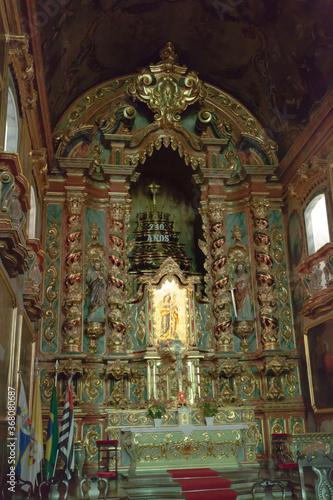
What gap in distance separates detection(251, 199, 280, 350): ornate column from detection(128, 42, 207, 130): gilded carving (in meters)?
3.44

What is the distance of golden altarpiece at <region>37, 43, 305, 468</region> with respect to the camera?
13812 millimetres

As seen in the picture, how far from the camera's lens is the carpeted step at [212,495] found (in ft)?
28.5

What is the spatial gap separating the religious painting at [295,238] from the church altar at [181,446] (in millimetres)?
5091

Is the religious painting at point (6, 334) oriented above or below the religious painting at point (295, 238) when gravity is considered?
below

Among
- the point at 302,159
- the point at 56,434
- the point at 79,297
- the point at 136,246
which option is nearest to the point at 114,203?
the point at 136,246

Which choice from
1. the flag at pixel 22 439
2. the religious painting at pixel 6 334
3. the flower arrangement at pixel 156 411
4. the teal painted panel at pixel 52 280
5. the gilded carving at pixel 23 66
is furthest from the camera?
the teal painted panel at pixel 52 280

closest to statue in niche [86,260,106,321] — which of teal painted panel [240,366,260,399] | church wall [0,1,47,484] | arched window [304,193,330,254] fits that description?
church wall [0,1,47,484]

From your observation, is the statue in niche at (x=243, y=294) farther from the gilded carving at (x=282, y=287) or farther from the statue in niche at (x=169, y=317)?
the statue in niche at (x=169, y=317)

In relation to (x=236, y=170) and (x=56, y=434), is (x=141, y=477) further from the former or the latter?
(x=236, y=170)

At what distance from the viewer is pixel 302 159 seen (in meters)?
14.4

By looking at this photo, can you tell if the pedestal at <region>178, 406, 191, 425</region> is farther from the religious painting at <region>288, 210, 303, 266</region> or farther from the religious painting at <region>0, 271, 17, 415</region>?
the religious painting at <region>288, 210, 303, 266</region>

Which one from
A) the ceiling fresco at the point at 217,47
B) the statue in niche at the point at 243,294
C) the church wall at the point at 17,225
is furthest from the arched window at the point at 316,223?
the church wall at the point at 17,225

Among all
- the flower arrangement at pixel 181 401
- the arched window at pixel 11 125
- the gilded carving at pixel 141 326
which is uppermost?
the arched window at pixel 11 125

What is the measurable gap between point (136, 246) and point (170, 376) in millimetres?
3980
